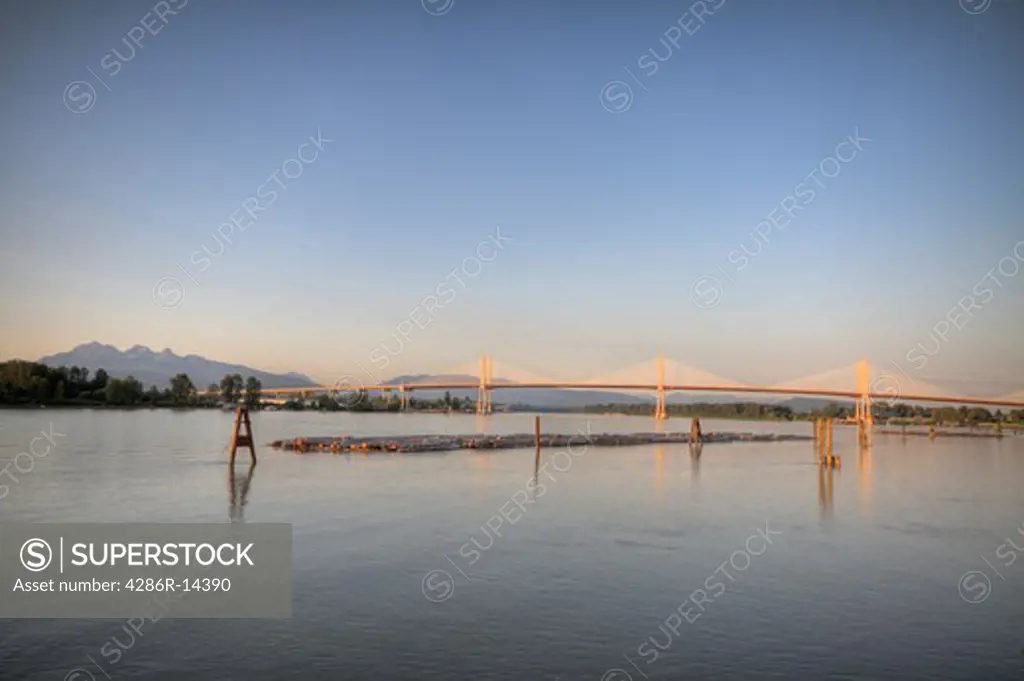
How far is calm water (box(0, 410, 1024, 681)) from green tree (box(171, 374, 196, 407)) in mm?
103773

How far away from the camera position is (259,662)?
8.93 meters

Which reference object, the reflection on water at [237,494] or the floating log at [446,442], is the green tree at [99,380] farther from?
the reflection on water at [237,494]

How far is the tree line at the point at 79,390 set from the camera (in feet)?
318

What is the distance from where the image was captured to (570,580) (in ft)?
42.9

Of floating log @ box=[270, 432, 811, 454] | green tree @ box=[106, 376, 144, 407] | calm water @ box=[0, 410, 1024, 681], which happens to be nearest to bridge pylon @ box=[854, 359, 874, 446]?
floating log @ box=[270, 432, 811, 454]

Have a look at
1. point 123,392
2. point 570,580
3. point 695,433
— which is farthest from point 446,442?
point 123,392

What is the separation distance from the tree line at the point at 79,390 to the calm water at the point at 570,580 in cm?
6782

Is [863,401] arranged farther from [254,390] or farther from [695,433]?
[254,390]

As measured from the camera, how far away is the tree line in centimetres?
9681

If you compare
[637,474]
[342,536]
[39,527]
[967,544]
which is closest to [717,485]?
[637,474]

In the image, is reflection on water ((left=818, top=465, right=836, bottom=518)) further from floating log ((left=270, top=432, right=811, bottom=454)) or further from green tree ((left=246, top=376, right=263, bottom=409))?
green tree ((left=246, top=376, right=263, bottom=409))

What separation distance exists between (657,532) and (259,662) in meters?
11.2

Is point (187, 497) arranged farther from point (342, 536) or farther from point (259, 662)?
point (259, 662)

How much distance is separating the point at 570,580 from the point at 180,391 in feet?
415
